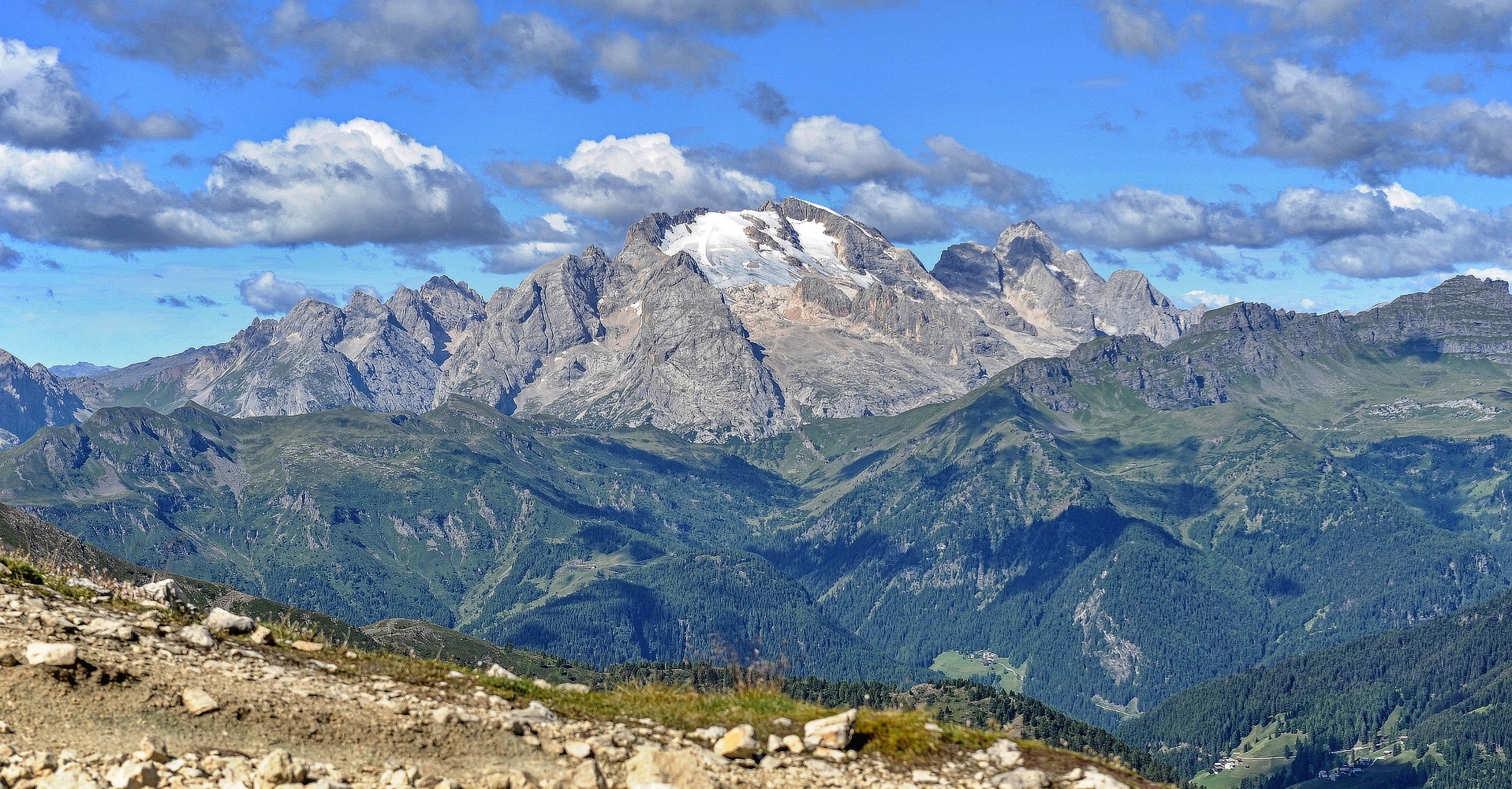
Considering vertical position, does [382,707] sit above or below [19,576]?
below

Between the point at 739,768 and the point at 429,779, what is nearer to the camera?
the point at 429,779

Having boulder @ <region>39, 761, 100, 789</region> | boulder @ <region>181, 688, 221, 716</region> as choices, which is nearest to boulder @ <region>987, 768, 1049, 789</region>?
boulder @ <region>181, 688, 221, 716</region>

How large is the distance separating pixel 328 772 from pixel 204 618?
9.86 metres

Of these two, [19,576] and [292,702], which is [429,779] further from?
[19,576]

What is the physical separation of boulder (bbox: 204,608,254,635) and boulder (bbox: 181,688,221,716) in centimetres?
475

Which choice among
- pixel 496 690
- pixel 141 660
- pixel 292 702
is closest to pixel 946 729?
pixel 496 690

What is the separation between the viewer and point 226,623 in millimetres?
24516

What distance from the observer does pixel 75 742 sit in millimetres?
17594

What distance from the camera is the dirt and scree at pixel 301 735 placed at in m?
17.1

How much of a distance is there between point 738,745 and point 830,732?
2.03 meters

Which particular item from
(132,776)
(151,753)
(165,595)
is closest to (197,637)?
(165,595)

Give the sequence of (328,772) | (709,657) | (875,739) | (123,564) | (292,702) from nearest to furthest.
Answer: (328,772), (292,702), (875,739), (709,657), (123,564)

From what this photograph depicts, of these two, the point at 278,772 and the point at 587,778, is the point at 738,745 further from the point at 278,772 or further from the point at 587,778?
the point at 278,772

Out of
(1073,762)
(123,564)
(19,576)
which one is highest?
(19,576)
